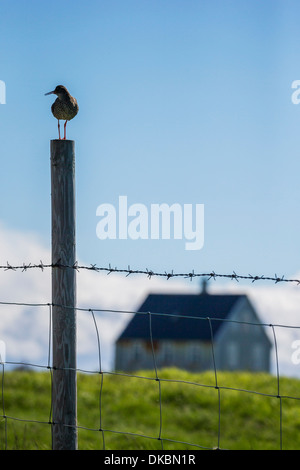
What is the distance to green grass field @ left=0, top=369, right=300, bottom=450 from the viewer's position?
35.0 feet

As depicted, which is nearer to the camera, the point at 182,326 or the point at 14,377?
the point at 14,377

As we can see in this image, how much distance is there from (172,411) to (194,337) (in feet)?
83.0

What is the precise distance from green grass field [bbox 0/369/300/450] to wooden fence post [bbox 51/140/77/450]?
186 inches

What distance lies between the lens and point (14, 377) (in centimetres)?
1583

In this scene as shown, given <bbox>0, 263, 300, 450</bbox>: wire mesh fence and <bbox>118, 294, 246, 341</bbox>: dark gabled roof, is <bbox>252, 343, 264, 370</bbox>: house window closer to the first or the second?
<bbox>118, 294, 246, 341</bbox>: dark gabled roof

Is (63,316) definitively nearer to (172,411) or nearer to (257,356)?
(172,411)

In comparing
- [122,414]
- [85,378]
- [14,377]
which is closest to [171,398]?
[122,414]

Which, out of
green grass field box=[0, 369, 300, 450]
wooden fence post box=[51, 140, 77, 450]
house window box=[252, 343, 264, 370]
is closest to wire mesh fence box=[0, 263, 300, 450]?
green grass field box=[0, 369, 300, 450]

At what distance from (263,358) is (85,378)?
26845mm

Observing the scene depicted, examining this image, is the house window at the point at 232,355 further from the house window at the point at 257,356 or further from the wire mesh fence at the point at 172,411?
the wire mesh fence at the point at 172,411

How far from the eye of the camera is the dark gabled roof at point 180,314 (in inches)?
1502

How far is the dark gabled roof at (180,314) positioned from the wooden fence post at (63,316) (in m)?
33.2
